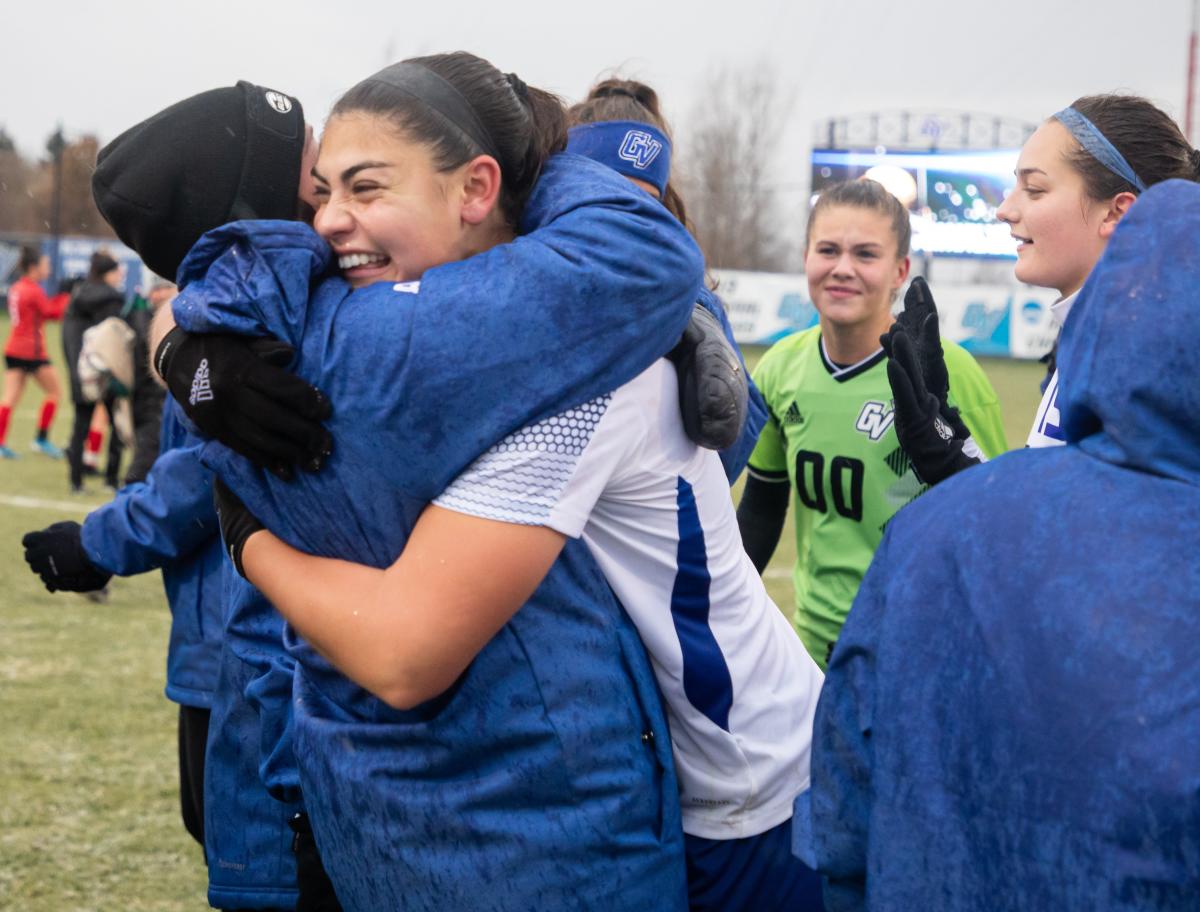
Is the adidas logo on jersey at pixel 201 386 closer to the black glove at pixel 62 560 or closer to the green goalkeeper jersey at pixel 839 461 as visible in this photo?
the black glove at pixel 62 560

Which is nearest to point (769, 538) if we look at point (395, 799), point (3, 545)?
point (395, 799)

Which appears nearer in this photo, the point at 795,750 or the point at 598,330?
the point at 598,330

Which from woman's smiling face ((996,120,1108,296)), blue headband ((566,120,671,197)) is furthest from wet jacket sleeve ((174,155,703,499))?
woman's smiling face ((996,120,1108,296))

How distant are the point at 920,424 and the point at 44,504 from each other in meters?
9.59

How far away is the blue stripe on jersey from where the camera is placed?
66.0 inches

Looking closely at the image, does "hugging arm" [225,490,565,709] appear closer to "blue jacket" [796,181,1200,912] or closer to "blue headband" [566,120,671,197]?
"blue jacket" [796,181,1200,912]

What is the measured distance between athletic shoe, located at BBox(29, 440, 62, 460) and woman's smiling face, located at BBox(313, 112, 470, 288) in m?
13.4

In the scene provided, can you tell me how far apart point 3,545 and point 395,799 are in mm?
Answer: 8742

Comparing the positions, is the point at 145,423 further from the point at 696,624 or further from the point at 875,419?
the point at 696,624

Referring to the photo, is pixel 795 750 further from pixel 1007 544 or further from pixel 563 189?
pixel 563 189

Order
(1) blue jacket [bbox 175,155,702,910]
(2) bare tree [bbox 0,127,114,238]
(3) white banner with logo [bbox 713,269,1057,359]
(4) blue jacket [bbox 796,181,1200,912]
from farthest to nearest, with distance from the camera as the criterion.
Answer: (2) bare tree [bbox 0,127,114,238]
(3) white banner with logo [bbox 713,269,1057,359]
(1) blue jacket [bbox 175,155,702,910]
(4) blue jacket [bbox 796,181,1200,912]

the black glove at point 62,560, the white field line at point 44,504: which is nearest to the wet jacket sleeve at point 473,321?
the black glove at point 62,560

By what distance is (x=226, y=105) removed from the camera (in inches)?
78.4

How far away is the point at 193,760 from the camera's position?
2900mm
